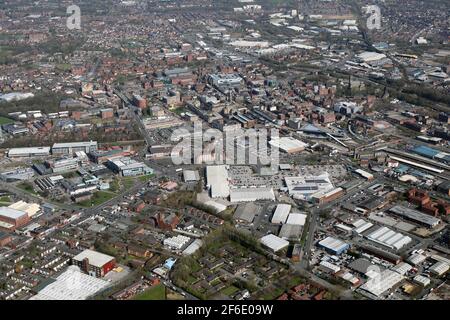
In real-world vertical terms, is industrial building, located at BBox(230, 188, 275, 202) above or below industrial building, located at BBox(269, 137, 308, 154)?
below

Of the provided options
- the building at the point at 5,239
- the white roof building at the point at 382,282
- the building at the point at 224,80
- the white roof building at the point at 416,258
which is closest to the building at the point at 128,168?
the building at the point at 5,239

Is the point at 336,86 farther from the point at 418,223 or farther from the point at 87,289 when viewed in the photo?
the point at 87,289

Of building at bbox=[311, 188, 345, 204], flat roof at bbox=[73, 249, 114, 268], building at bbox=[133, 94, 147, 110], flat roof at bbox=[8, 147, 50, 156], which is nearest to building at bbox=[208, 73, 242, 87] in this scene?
building at bbox=[133, 94, 147, 110]

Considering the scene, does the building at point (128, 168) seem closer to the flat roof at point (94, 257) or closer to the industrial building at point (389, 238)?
the flat roof at point (94, 257)

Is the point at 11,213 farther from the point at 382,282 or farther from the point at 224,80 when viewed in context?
the point at 224,80

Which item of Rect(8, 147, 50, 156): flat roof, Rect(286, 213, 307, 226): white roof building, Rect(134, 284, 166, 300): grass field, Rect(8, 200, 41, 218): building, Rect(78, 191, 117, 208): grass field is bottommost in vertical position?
Rect(78, 191, 117, 208): grass field

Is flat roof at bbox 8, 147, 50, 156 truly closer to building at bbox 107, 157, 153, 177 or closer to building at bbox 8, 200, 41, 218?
building at bbox 107, 157, 153, 177
